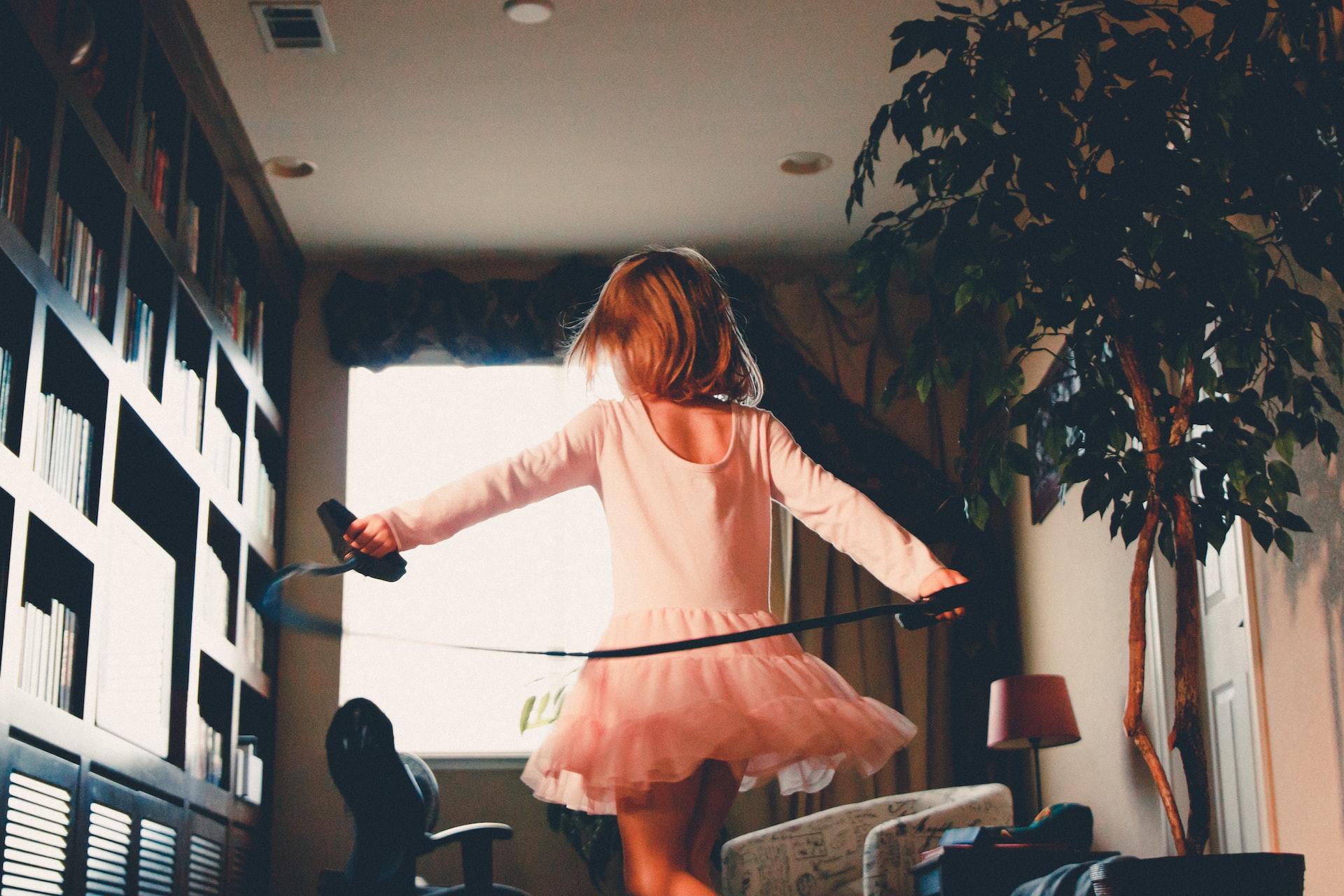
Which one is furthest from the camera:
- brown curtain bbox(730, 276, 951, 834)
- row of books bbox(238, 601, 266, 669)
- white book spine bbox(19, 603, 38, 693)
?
brown curtain bbox(730, 276, 951, 834)

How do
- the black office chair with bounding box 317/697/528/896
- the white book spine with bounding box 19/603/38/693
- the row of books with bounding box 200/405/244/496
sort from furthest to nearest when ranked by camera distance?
the row of books with bounding box 200/405/244/496 < the black office chair with bounding box 317/697/528/896 < the white book spine with bounding box 19/603/38/693

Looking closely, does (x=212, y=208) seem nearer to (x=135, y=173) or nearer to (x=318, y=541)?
(x=135, y=173)

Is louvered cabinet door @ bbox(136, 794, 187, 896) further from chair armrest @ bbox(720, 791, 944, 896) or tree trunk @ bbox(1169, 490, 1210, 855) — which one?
tree trunk @ bbox(1169, 490, 1210, 855)

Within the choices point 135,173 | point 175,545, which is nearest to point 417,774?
point 175,545

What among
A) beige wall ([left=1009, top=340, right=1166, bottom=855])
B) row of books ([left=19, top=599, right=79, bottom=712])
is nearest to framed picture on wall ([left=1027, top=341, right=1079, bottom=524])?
beige wall ([left=1009, top=340, right=1166, bottom=855])

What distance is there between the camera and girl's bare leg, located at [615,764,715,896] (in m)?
1.64

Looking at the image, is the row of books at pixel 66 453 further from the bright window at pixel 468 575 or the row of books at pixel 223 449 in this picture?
the bright window at pixel 468 575

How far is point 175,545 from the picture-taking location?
164 inches

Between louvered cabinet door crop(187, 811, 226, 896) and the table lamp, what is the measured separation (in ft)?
8.16

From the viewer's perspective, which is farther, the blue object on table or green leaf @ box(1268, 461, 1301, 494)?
the blue object on table

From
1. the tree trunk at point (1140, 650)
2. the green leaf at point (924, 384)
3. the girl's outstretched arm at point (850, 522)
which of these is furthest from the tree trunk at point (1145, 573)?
the girl's outstretched arm at point (850, 522)

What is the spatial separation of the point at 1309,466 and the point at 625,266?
156 cm

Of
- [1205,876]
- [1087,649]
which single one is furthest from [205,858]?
[1205,876]

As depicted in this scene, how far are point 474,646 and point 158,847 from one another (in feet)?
8.30
